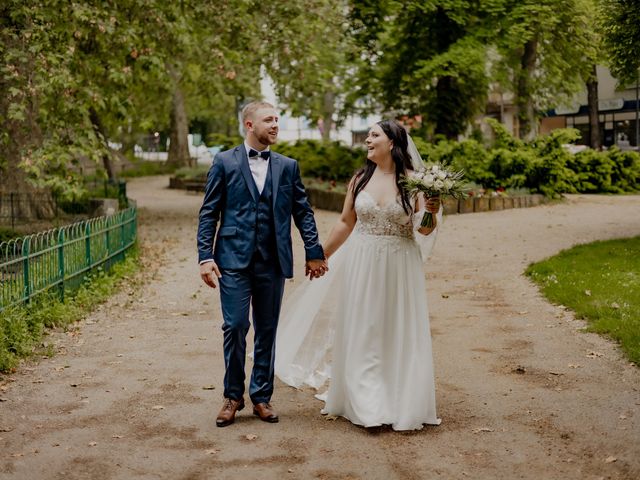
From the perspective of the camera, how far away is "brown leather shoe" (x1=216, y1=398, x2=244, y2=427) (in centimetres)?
641

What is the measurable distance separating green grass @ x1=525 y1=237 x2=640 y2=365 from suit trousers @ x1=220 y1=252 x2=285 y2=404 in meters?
3.48

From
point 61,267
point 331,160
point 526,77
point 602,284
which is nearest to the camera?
point 61,267

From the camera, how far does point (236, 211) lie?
6.28 m

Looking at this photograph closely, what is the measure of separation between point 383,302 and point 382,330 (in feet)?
0.64

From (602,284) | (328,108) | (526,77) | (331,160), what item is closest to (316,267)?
(602,284)

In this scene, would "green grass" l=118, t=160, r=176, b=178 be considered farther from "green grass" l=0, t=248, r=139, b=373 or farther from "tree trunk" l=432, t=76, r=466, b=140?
"green grass" l=0, t=248, r=139, b=373

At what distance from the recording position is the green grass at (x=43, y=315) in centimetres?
876

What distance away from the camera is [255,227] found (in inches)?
248

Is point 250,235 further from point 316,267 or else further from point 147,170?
point 147,170

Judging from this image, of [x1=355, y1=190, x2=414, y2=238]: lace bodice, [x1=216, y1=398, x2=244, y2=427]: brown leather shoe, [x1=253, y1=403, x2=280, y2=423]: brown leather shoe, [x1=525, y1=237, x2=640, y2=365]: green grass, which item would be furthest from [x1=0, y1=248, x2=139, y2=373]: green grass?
[x1=525, y1=237, x2=640, y2=365]: green grass

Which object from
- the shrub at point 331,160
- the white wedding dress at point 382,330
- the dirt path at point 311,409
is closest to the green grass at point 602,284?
the dirt path at point 311,409

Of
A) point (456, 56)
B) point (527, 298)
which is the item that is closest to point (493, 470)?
point (527, 298)

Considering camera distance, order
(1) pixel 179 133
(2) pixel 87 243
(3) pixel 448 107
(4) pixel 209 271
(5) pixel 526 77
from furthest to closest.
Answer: (1) pixel 179 133 < (5) pixel 526 77 < (3) pixel 448 107 < (2) pixel 87 243 < (4) pixel 209 271

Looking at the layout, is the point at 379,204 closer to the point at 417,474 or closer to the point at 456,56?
the point at 417,474
